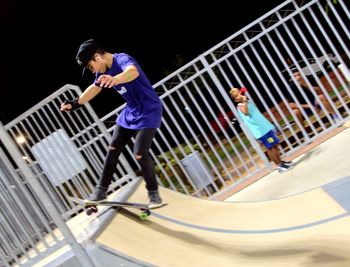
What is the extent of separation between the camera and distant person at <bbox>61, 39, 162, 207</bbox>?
3957mm

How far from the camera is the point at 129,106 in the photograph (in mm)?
4199

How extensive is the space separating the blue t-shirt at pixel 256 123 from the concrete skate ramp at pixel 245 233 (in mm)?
2089

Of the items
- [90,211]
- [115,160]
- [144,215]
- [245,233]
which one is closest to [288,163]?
[245,233]

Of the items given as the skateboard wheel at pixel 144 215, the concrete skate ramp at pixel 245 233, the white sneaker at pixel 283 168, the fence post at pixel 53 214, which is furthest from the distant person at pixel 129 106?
the white sneaker at pixel 283 168

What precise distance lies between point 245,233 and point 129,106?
1694mm

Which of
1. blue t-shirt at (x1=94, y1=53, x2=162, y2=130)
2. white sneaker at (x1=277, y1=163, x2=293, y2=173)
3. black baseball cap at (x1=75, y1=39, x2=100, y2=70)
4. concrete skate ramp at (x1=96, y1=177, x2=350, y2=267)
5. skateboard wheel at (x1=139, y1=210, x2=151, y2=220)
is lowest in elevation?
white sneaker at (x1=277, y1=163, x2=293, y2=173)

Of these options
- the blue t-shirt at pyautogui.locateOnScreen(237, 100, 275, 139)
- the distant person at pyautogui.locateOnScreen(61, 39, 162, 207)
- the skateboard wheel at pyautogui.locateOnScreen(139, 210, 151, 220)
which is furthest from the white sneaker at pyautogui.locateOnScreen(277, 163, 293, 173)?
the skateboard wheel at pyautogui.locateOnScreen(139, 210, 151, 220)

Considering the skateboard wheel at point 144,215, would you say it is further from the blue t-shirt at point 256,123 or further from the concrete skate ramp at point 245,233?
the blue t-shirt at point 256,123

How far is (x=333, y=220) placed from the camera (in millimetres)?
3752

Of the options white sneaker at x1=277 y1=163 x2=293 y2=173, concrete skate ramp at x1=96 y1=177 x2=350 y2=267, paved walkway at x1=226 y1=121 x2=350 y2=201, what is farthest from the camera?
white sneaker at x1=277 y1=163 x2=293 y2=173

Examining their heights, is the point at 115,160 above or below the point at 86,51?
below

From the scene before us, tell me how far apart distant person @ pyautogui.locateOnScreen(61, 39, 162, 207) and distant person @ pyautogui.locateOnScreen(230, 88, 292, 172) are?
10.0ft

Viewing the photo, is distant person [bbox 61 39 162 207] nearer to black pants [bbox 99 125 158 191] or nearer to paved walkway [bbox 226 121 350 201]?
black pants [bbox 99 125 158 191]

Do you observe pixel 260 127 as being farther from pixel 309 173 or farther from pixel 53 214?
pixel 53 214
